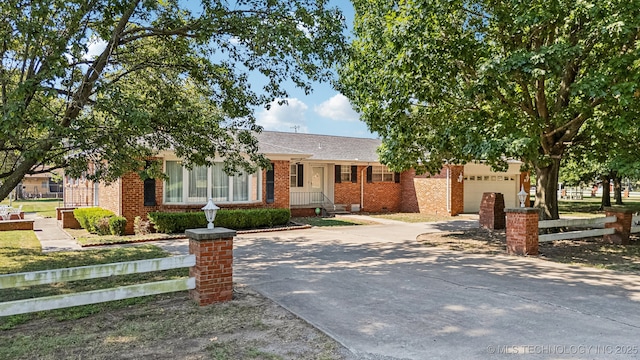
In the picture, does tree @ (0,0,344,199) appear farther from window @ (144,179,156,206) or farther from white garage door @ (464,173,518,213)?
white garage door @ (464,173,518,213)

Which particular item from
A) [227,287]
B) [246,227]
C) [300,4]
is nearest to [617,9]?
[300,4]

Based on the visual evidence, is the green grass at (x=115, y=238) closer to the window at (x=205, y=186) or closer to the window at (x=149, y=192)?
the window at (x=149, y=192)

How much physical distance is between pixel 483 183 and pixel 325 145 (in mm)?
9105

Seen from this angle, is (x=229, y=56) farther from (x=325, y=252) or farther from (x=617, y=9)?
(x=617, y=9)

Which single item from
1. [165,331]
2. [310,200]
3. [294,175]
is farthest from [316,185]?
[165,331]

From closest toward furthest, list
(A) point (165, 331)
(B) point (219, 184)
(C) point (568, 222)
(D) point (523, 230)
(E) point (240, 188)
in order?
(A) point (165, 331), (D) point (523, 230), (C) point (568, 222), (B) point (219, 184), (E) point (240, 188)

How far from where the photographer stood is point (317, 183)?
22.0m

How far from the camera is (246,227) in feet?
50.3

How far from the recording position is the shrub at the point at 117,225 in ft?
43.5

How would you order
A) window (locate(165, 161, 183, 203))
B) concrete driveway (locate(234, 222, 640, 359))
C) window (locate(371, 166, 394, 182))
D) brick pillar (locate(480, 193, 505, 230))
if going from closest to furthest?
concrete driveway (locate(234, 222, 640, 359))
window (locate(165, 161, 183, 203))
brick pillar (locate(480, 193, 505, 230))
window (locate(371, 166, 394, 182))

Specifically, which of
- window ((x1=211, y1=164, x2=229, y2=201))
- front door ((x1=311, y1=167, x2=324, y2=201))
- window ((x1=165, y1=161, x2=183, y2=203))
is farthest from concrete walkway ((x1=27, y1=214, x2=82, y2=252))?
front door ((x1=311, y1=167, x2=324, y2=201))

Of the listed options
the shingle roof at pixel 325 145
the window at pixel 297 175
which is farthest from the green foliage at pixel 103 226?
the window at pixel 297 175

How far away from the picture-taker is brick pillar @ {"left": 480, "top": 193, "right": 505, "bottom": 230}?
15.1 m

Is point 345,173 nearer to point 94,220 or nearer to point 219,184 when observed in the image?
point 219,184
